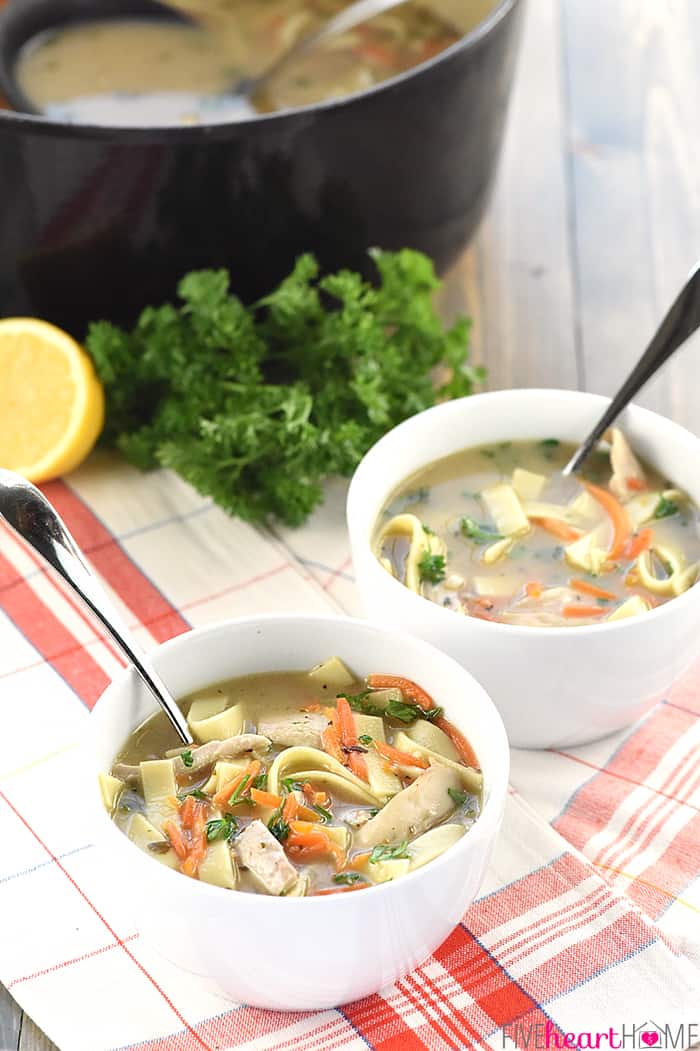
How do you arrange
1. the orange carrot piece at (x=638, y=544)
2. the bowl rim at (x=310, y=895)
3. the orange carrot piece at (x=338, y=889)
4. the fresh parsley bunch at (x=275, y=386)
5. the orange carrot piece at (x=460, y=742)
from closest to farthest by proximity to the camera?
the bowl rim at (x=310, y=895) → the orange carrot piece at (x=338, y=889) → the orange carrot piece at (x=460, y=742) → the orange carrot piece at (x=638, y=544) → the fresh parsley bunch at (x=275, y=386)

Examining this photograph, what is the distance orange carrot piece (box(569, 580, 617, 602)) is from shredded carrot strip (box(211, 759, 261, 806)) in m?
0.69

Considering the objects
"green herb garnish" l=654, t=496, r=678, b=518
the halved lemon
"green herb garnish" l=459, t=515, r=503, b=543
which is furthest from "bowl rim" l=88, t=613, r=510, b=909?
the halved lemon

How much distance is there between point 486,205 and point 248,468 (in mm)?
1071

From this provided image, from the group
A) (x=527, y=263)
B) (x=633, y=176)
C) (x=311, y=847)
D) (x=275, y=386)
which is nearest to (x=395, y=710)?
(x=311, y=847)

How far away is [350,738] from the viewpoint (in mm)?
2088

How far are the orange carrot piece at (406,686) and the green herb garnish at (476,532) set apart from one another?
420 millimetres

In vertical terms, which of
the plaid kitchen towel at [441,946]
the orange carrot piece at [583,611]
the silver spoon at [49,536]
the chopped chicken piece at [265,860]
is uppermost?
the silver spoon at [49,536]

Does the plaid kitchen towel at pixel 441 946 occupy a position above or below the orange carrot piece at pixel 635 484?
below

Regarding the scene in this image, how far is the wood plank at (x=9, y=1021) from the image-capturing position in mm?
2020

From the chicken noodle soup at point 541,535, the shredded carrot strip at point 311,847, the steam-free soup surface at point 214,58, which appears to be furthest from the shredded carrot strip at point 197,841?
the steam-free soup surface at point 214,58

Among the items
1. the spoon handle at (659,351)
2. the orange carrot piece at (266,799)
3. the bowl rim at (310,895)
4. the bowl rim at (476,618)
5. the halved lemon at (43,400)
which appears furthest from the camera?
the halved lemon at (43,400)

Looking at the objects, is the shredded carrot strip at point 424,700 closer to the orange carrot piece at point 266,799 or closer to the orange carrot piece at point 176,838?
the orange carrot piece at point 266,799

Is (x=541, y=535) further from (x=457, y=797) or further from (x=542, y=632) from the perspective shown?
(x=457, y=797)

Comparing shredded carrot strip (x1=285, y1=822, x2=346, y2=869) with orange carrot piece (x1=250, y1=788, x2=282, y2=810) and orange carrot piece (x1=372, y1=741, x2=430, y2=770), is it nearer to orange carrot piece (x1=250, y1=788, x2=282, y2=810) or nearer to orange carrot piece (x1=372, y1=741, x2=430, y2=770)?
orange carrot piece (x1=250, y1=788, x2=282, y2=810)
